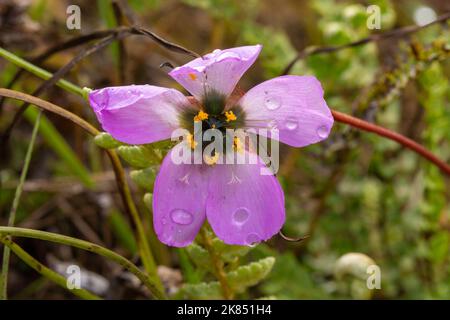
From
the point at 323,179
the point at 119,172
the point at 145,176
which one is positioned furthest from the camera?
the point at 323,179

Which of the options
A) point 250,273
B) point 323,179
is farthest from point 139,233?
point 323,179

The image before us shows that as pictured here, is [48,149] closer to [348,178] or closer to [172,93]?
[348,178]

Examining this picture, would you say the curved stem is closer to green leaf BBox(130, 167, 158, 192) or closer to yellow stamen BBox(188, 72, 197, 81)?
green leaf BBox(130, 167, 158, 192)

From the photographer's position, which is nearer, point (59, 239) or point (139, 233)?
point (59, 239)

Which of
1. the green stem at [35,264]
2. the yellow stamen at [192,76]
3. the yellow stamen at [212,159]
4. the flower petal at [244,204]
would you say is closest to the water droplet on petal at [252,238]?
the flower petal at [244,204]

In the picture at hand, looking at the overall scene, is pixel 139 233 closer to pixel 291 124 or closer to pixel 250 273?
pixel 250 273

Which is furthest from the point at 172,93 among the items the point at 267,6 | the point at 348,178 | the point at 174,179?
the point at 267,6

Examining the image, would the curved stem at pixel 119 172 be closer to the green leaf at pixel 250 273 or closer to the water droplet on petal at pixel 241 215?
the green leaf at pixel 250 273
